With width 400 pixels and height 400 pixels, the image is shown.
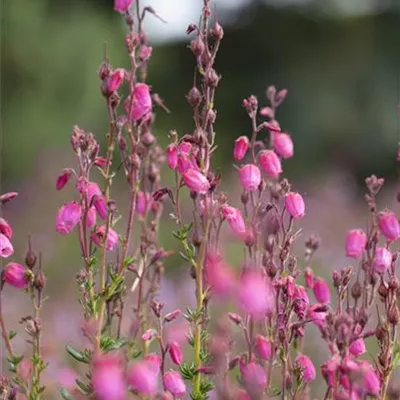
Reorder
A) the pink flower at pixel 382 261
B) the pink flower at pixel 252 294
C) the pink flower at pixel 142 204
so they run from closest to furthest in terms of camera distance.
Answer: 1. the pink flower at pixel 252 294
2. the pink flower at pixel 382 261
3. the pink flower at pixel 142 204

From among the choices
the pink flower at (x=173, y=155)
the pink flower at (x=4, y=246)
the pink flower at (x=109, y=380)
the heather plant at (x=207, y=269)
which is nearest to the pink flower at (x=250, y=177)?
the heather plant at (x=207, y=269)

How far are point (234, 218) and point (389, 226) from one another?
0.33 metres

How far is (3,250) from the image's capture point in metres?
2.00

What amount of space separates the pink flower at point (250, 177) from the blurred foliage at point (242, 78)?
38.8 ft

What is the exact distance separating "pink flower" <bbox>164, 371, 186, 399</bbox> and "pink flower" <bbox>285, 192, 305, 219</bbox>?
1.43 feet

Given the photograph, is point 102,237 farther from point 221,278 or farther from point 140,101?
point 221,278

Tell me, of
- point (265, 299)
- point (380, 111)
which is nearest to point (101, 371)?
point (265, 299)

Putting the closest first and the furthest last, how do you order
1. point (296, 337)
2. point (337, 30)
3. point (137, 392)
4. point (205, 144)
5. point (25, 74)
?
point (137, 392) → point (205, 144) → point (296, 337) → point (25, 74) → point (337, 30)

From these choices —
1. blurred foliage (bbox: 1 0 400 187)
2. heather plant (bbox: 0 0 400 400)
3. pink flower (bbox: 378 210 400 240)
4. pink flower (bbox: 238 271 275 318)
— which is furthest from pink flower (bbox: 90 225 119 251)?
blurred foliage (bbox: 1 0 400 187)

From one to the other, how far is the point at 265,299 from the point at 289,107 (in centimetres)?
1886

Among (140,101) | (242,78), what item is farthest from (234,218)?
(242,78)

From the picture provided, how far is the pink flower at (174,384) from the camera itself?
1771 mm

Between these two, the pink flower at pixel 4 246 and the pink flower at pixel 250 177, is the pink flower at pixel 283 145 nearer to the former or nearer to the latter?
the pink flower at pixel 250 177

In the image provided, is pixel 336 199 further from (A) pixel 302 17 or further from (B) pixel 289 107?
(A) pixel 302 17
